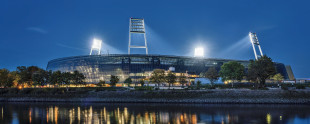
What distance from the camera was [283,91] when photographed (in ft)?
195

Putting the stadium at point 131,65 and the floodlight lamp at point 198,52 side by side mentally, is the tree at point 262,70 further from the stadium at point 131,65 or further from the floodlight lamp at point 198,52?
the floodlight lamp at point 198,52

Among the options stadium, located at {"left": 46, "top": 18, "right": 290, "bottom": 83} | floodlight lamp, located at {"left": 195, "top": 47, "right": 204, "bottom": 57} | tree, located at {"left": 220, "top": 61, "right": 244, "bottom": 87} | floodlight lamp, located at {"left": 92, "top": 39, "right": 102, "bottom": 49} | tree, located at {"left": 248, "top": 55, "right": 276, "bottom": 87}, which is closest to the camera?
tree, located at {"left": 248, "top": 55, "right": 276, "bottom": 87}

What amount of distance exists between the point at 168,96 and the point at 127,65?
52502mm

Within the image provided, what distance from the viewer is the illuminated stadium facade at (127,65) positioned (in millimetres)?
113062

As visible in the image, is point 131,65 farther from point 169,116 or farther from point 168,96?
point 169,116

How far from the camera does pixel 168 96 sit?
6550 centimetres

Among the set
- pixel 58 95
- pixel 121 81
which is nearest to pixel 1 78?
pixel 58 95

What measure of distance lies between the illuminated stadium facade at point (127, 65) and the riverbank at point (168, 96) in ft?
112

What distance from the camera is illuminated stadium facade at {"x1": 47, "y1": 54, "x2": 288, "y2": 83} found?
11306 centimetres

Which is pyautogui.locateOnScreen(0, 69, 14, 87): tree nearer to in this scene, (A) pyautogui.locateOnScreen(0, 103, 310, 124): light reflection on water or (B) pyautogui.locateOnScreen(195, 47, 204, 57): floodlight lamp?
(A) pyautogui.locateOnScreen(0, 103, 310, 124): light reflection on water

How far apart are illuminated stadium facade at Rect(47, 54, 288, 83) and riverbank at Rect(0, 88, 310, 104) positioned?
112ft

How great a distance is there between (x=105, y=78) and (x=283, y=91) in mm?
79416

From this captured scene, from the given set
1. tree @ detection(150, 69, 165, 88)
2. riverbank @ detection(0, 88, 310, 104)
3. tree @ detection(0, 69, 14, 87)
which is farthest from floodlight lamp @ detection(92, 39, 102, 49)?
tree @ detection(150, 69, 165, 88)

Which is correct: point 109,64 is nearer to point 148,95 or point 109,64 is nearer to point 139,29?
point 139,29
